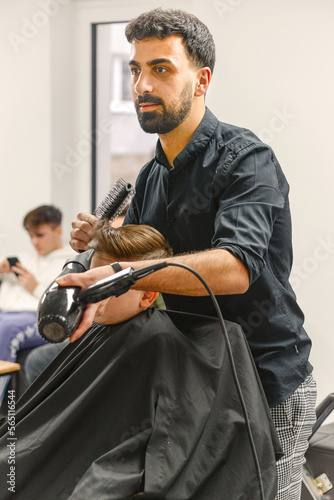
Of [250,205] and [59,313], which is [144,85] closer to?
[250,205]

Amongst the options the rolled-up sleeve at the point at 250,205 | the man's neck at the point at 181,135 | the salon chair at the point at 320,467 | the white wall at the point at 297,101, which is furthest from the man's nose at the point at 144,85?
the white wall at the point at 297,101

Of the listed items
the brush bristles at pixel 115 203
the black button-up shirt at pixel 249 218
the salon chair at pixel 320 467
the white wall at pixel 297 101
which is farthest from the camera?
the white wall at pixel 297 101

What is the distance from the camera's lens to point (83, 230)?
1670 mm

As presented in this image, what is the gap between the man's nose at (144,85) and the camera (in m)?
1.52

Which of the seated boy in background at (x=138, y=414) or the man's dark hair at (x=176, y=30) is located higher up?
the man's dark hair at (x=176, y=30)

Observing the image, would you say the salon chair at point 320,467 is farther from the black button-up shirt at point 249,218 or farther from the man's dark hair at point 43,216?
the man's dark hair at point 43,216

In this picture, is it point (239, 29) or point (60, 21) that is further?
point (60, 21)

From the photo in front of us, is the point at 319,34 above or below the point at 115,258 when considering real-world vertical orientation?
above

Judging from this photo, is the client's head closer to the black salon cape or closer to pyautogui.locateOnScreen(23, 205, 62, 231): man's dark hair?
the black salon cape

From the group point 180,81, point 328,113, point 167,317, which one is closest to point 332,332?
point 328,113

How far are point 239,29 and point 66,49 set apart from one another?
1.92 metres

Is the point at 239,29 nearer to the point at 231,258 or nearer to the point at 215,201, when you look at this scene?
A: the point at 215,201

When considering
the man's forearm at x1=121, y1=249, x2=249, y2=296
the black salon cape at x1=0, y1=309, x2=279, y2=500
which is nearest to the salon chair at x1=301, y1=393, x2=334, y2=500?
the black salon cape at x1=0, y1=309, x2=279, y2=500

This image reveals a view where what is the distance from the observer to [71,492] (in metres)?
1.45
